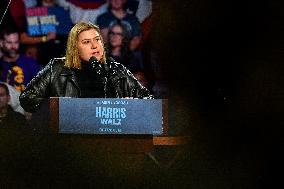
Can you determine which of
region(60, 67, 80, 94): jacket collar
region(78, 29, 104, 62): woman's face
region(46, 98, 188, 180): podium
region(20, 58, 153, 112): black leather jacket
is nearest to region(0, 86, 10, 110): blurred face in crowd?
region(20, 58, 153, 112): black leather jacket

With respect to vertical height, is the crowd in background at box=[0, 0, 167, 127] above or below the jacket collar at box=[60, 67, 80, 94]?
above

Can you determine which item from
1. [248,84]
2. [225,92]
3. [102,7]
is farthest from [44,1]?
[248,84]

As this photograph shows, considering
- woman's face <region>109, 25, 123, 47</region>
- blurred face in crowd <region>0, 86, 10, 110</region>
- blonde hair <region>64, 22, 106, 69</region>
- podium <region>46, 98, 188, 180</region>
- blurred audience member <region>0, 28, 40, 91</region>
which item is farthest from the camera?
woman's face <region>109, 25, 123, 47</region>

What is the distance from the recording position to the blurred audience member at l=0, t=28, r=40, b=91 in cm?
517

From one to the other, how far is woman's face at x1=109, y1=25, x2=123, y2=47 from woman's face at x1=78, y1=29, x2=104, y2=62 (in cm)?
226

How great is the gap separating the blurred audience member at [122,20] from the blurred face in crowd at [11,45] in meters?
0.80

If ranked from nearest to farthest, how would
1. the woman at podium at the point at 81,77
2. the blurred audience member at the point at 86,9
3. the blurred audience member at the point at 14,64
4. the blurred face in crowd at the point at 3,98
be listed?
the woman at podium at the point at 81,77 < the blurred face in crowd at the point at 3,98 < the blurred audience member at the point at 14,64 < the blurred audience member at the point at 86,9

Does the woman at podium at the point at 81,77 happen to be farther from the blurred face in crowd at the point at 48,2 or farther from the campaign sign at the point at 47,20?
Result: the blurred face in crowd at the point at 48,2

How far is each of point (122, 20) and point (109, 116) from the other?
339 cm

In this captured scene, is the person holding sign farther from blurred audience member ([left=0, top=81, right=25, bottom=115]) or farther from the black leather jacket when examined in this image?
the black leather jacket

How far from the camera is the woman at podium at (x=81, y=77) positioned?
9.43 ft

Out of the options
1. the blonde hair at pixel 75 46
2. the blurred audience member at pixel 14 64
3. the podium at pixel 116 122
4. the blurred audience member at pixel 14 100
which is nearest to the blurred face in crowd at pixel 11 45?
the blurred audience member at pixel 14 64

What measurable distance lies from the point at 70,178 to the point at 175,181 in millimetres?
410

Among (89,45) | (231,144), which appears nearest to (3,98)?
(89,45)
